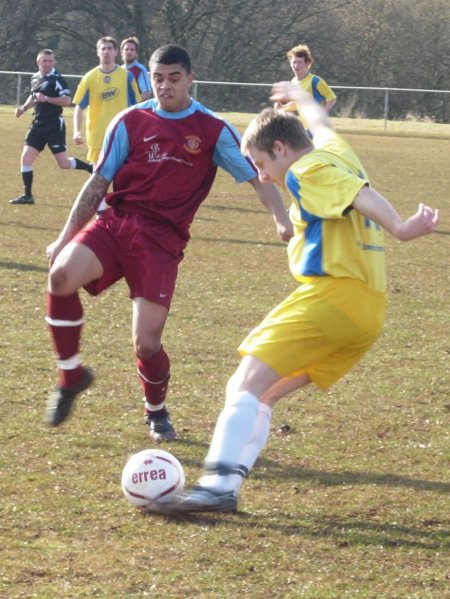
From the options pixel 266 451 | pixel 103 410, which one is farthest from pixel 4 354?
pixel 266 451

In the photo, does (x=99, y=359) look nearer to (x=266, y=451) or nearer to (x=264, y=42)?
(x=266, y=451)

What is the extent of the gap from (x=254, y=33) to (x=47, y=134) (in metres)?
32.4

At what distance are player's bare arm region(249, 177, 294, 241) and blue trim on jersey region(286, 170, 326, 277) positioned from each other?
2.88 ft

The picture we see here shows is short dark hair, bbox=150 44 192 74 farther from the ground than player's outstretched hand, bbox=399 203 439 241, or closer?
farther from the ground

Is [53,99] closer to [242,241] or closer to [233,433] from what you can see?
[242,241]

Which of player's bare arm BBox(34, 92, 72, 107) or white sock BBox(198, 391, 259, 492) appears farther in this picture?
player's bare arm BBox(34, 92, 72, 107)

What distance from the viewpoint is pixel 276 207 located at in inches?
203

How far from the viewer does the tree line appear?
42.9 meters

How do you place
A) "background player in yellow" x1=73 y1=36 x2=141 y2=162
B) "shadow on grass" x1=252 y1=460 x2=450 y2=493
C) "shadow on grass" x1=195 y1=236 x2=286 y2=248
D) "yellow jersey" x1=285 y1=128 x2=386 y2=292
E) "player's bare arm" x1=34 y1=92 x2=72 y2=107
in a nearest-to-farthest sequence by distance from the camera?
"yellow jersey" x1=285 y1=128 x2=386 y2=292 < "shadow on grass" x1=252 y1=460 x2=450 y2=493 < "shadow on grass" x1=195 y1=236 x2=286 y2=248 < "background player in yellow" x1=73 y1=36 x2=141 y2=162 < "player's bare arm" x1=34 y1=92 x2=72 y2=107

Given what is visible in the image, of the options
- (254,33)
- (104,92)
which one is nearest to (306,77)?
(104,92)

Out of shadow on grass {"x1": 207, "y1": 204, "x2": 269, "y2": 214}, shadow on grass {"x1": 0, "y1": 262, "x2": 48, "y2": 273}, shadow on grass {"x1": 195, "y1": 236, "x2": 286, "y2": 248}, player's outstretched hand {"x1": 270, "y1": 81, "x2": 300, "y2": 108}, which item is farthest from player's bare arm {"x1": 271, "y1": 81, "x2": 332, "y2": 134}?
shadow on grass {"x1": 207, "y1": 204, "x2": 269, "y2": 214}

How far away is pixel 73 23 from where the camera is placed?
46.1m

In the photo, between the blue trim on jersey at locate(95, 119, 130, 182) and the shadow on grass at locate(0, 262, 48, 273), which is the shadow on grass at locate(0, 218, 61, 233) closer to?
the shadow on grass at locate(0, 262, 48, 273)

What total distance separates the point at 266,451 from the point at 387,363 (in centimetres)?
199
